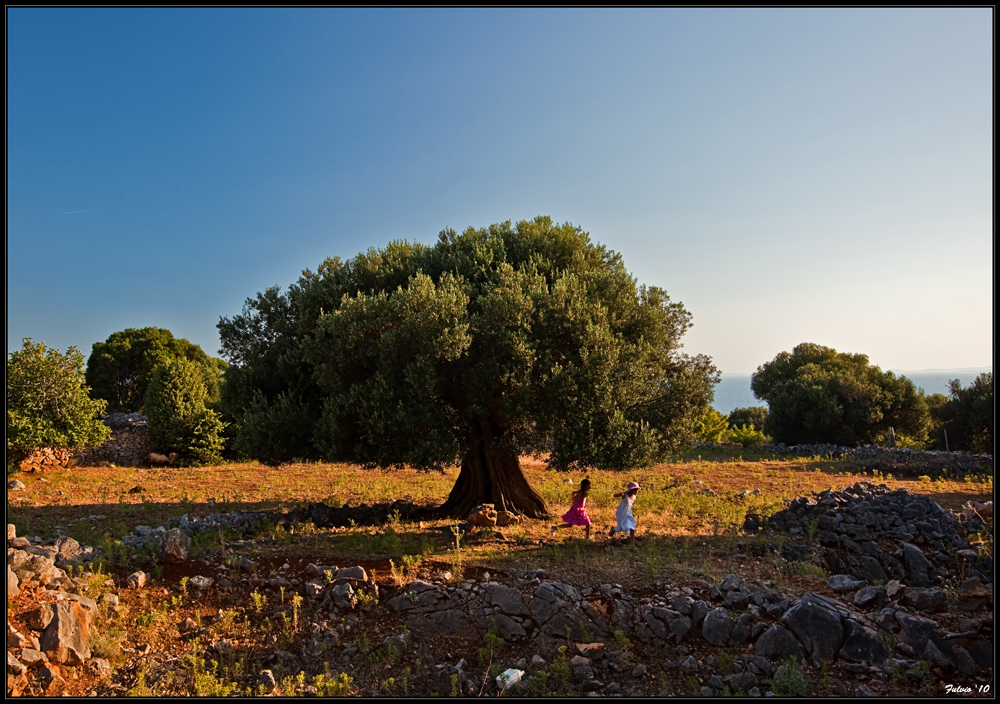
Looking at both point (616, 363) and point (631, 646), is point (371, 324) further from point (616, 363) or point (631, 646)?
point (631, 646)

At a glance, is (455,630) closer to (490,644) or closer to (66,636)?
(490,644)

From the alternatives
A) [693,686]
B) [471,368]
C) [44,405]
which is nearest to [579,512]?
[471,368]

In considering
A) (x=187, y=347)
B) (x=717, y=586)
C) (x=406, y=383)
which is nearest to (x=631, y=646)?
(x=717, y=586)

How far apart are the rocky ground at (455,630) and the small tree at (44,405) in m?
13.0

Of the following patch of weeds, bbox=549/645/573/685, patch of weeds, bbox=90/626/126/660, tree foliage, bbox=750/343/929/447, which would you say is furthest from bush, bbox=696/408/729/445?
patch of weeds, bbox=90/626/126/660

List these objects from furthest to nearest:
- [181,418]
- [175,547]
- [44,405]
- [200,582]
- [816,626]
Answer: [181,418]
[44,405]
[175,547]
[200,582]
[816,626]

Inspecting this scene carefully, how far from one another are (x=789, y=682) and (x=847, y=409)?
132 ft

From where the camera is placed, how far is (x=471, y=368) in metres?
13.6

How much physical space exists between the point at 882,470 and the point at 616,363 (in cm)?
2236

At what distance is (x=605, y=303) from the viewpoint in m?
15.0

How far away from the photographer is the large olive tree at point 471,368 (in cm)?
1316

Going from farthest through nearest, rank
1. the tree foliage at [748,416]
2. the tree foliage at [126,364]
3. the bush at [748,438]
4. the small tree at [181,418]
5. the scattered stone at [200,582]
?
the tree foliage at [748,416] → the tree foliage at [126,364] → the bush at [748,438] → the small tree at [181,418] → the scattered stone at [200,582]

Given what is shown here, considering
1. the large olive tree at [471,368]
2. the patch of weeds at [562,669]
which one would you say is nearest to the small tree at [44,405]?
the large olive tree at [471,368]

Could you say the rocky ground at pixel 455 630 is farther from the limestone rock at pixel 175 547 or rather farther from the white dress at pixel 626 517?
the white dress at pixel 626 517
